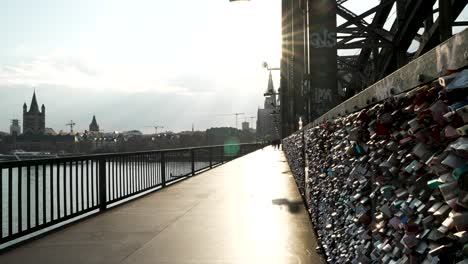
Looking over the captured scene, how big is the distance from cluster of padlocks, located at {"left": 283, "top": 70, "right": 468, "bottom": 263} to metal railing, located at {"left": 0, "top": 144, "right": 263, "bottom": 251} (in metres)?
5.06

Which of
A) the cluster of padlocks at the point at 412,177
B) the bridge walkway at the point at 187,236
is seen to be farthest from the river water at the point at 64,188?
the cluster of padlocks at the point at 412,177

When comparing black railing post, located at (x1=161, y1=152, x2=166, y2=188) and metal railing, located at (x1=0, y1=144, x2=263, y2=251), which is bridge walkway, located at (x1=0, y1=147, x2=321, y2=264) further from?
black railing post, located at (x1=161, y1=152, x2=166, y2=188)

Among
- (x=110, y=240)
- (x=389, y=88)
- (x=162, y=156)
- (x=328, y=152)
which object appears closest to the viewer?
(x=389, y=88)

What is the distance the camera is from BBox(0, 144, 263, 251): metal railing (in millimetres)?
6406

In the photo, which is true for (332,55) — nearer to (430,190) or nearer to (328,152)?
(328,152)

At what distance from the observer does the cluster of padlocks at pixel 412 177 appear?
1.30m

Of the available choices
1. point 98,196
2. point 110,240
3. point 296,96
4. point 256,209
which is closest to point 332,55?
point 256,209

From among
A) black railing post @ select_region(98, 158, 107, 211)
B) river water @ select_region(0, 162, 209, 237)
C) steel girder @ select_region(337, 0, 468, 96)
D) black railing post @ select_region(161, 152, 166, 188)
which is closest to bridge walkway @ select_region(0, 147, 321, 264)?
black railing post @ select_region(98, 158, 107, 211)

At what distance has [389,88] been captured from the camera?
2.23m

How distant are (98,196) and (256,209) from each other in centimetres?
330

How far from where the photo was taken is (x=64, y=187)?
782 cm

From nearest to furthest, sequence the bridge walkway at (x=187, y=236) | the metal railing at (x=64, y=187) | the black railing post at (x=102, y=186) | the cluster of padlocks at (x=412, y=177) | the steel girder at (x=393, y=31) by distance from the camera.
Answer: the cluster of padlocks at (x=412, y=177) < the bridge walkway at (x=187, y=236) < the metal railing at (x=64, y=187) < the black railing post at (x=102, y=186) < the steel girder at (x=393, y=31)

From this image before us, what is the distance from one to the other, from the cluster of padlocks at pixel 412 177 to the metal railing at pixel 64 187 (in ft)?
16.6

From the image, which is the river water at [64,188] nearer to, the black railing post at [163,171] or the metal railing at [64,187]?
the metal railing at [64,187]
